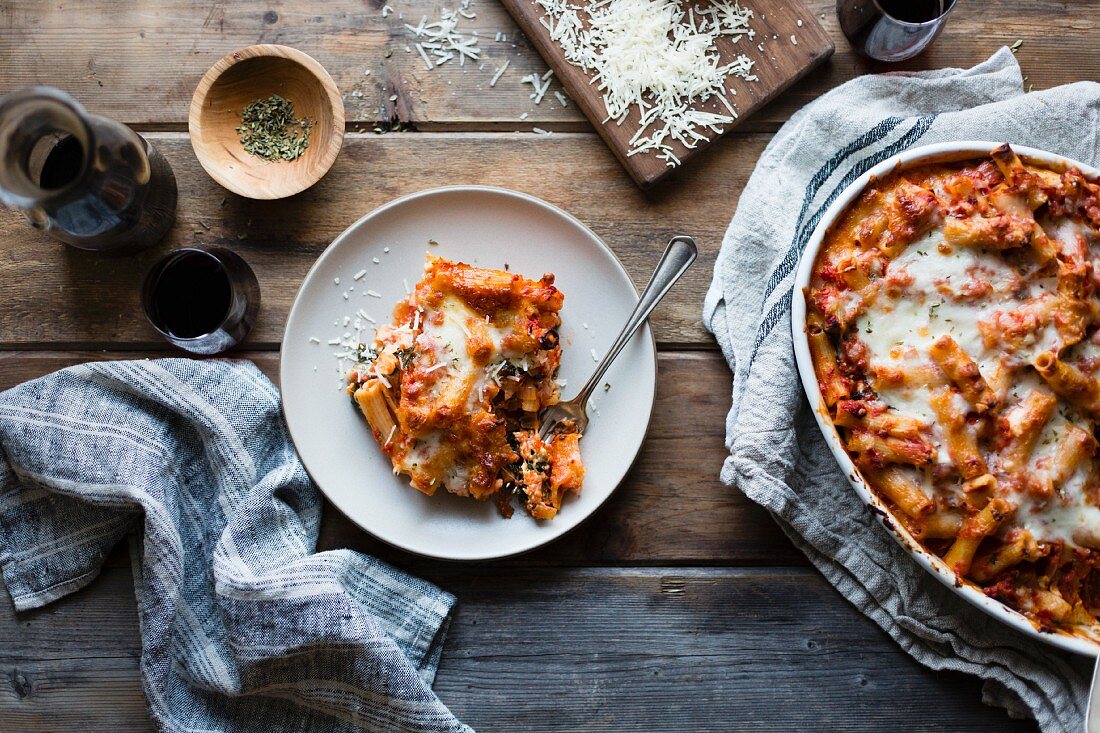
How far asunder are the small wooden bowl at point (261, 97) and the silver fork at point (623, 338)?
3.51 ft

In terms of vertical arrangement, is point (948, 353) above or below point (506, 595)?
above

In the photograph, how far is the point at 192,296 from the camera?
8.62ft

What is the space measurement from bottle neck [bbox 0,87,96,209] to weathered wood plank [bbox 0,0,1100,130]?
1.28ft

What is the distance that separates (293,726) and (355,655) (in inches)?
13.6

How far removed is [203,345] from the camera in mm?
2613

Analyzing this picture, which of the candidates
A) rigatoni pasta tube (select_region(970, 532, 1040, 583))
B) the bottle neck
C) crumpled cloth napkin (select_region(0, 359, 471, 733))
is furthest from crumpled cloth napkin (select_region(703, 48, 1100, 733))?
the bottle neck

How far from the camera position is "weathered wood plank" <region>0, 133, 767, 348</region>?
2789mm

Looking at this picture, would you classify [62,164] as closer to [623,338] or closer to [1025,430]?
[623,338]

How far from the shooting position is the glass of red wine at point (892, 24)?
261 centimetres

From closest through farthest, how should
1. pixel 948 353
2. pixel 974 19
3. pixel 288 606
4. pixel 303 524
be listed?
pixel 948 353 → pixel 288 606 → pixel 303 524 → pixel 974 19

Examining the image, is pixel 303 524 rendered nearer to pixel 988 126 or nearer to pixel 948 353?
pixel 948 353

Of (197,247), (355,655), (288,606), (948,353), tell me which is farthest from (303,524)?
(948,353)

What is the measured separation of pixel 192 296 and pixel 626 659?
71.8 inches

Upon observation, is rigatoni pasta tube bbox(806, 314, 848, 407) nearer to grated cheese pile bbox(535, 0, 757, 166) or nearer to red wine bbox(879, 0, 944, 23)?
grated cheese pile bbox(535, 0, 757, 166)
